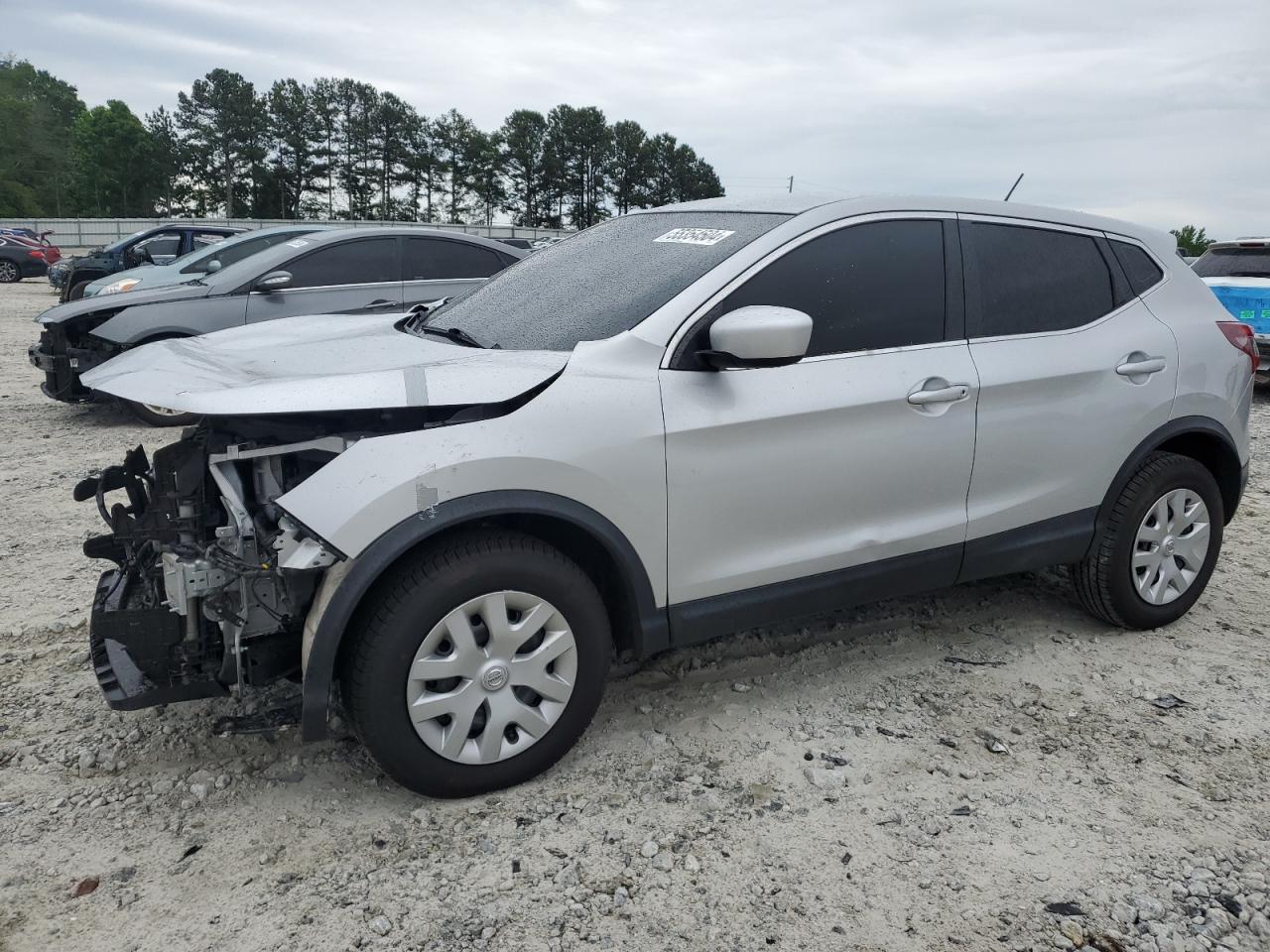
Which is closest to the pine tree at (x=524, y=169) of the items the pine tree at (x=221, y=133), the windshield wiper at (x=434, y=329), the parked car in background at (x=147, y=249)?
the pine tree at (x=221, y=133)

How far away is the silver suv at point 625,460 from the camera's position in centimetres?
267

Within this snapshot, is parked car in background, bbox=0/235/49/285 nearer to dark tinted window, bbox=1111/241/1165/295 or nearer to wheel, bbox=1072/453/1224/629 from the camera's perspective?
dark tinted window, bbox=1111/241/1165/295

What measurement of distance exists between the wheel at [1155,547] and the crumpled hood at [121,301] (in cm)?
679

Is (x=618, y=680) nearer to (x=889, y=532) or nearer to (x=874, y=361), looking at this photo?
(x=889, y=532)

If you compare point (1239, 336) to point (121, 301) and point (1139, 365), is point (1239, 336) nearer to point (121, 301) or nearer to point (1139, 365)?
point (1139, 365)

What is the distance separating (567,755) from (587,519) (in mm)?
830

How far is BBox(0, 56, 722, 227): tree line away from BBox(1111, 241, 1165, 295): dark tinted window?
75591 mm

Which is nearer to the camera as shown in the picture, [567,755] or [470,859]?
[470,859]

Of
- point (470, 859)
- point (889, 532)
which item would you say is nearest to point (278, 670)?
point (470, 859)

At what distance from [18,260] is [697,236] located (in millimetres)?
29668

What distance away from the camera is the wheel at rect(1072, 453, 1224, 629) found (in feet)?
13.1

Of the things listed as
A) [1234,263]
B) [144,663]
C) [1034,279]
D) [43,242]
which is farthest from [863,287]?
[43,242]

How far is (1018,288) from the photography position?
12.2ft

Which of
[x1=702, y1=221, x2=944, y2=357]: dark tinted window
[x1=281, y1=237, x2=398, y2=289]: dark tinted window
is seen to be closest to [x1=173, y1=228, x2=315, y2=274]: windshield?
[x1=281, y1=237, x2=398, y2=289]: dark tinted window
